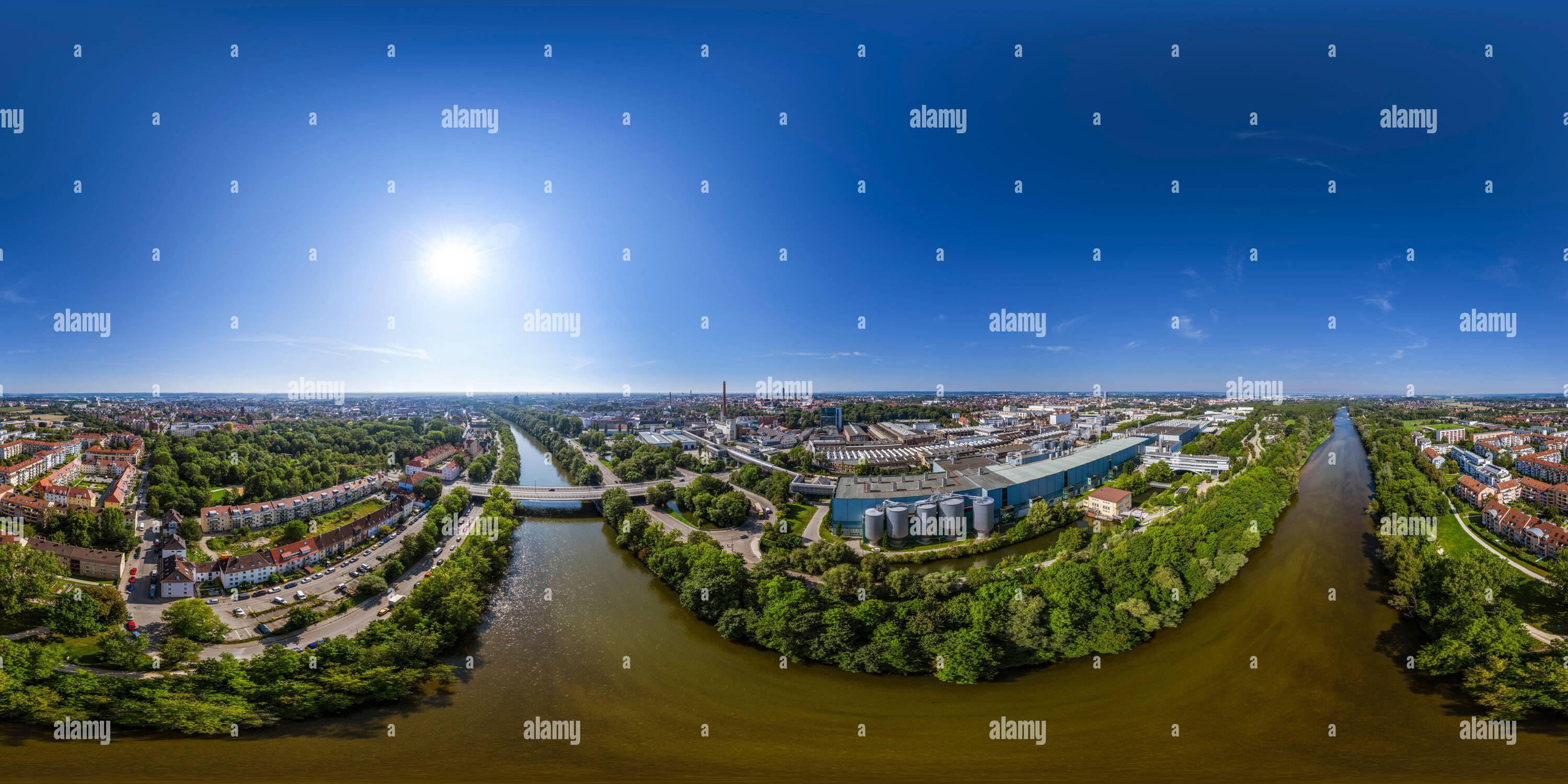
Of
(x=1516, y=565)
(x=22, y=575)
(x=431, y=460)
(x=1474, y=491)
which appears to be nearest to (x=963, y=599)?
(x=1516, y=565)

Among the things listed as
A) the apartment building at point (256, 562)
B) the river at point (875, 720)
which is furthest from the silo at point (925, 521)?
the apartment building at point (256, 562)

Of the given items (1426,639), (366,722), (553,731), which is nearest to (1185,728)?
(1426,639)
